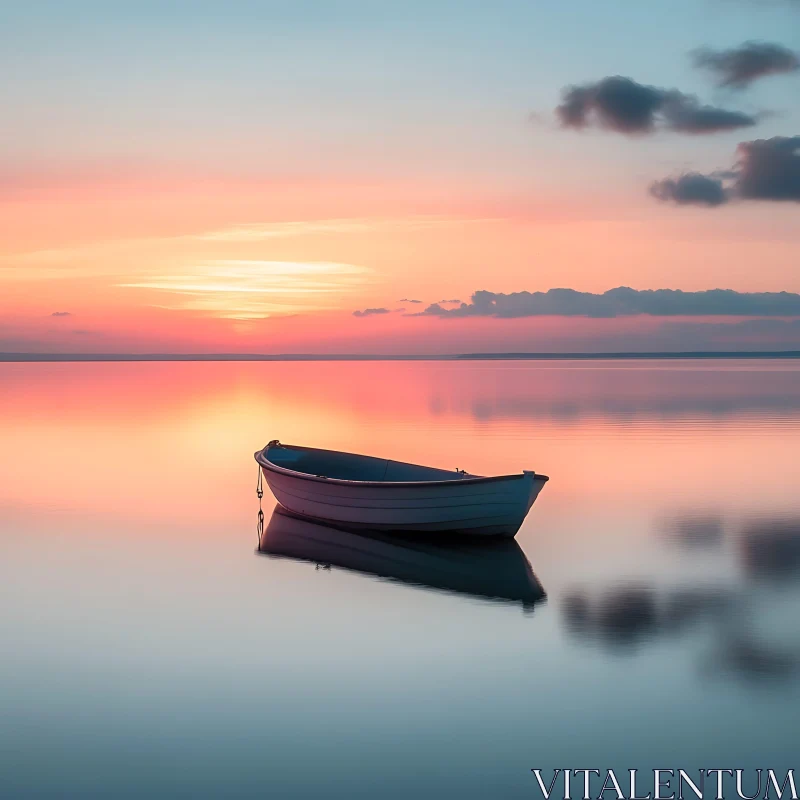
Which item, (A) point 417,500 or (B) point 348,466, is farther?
(B) point 348,466

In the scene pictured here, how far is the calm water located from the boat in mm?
979

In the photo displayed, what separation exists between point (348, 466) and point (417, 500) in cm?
479

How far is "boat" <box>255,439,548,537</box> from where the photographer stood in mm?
16484

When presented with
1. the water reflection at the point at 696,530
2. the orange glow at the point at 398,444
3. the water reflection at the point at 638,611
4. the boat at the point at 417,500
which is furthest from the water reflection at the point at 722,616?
the orange glow at the point at 398,444

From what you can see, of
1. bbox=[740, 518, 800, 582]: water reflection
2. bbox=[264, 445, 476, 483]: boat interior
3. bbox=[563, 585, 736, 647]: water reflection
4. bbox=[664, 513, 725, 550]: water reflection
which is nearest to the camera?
bbox=[563, 585, 736, 647]: water reflection

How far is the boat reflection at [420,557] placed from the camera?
1396 centimetres

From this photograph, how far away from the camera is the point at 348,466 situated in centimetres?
2150

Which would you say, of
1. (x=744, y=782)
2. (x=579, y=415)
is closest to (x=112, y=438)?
(x=579, y=415)

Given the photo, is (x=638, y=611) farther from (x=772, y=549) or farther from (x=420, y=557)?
(x=772, y=549)

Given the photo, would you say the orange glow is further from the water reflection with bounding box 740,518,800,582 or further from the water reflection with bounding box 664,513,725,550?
the water reflection with bounding box 740,518,800,582

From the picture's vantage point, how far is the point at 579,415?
4500 cm

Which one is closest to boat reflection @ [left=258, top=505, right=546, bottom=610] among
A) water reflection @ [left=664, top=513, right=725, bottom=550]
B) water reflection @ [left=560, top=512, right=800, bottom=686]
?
water reflection @ [left=560, top=512, right=800, bottom=686]

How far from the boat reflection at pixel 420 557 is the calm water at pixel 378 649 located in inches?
7.6

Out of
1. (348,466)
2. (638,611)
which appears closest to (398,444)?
(348,466)
